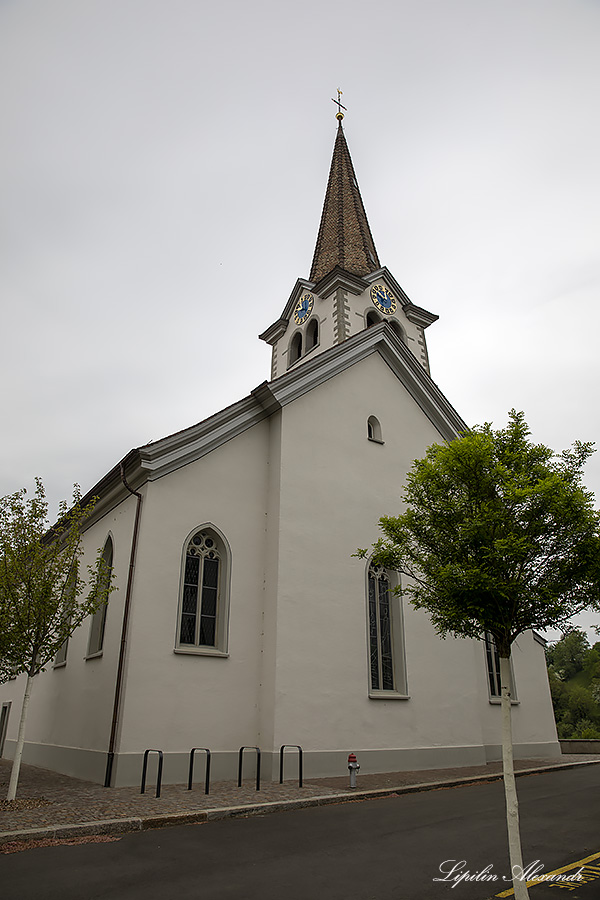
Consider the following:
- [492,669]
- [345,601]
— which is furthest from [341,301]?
[492,669]

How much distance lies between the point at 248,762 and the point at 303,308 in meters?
15.5

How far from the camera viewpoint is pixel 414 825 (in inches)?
327

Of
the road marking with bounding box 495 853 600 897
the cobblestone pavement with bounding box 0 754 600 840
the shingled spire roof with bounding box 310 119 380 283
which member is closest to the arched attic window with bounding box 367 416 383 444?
the shingled spire roof with bounding box 310 119 380 283

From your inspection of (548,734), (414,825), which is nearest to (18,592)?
(414,825)

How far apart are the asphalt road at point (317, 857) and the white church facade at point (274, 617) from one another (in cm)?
351

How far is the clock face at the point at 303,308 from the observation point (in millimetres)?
22656

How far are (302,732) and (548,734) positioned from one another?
9715 millimetres

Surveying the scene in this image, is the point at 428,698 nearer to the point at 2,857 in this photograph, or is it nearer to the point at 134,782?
the point at 134,782

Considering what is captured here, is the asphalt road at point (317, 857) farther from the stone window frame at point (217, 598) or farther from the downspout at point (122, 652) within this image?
the stone window frame at point (217, 598)

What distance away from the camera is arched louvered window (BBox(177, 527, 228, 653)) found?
12797 mm

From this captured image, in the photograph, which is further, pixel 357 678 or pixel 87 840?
pixel 357 678

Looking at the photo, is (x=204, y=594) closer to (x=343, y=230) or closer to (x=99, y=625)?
(x=99, y=625)

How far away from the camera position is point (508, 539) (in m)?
6.22

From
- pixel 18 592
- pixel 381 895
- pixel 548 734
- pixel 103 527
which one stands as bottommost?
pixel 381 895
